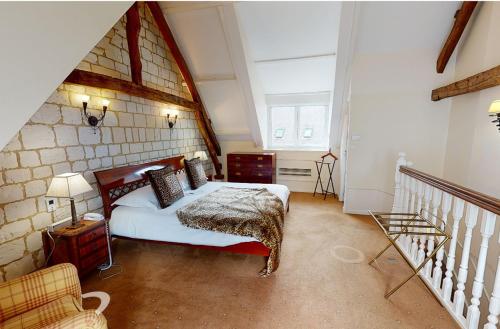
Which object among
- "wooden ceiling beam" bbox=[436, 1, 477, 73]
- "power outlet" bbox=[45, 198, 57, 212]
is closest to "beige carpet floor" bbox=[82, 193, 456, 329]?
"power outlet" bbox=[45, 198, 57, 212]

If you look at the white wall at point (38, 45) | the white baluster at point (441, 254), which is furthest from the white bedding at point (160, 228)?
the white baluster at point (441, 254)

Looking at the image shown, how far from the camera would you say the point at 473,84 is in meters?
2.54

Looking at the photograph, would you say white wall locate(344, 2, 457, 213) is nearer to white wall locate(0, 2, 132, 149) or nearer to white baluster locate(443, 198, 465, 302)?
white baluster locate(443, 198, 465, 302)

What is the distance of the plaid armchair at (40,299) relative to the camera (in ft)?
3.87

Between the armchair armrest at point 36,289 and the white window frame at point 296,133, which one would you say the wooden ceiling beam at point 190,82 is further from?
the armchair armrest at point 36,289

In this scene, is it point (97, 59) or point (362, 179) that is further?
point (362, 179)

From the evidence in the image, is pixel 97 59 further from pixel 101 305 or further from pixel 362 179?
pixel 362 179

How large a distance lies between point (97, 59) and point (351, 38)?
3.28 meters

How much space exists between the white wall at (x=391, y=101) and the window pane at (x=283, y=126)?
186cm

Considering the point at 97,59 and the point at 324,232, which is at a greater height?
the point at 97,59

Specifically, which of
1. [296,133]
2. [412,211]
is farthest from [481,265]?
[296,133]

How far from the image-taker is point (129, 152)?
320 cm

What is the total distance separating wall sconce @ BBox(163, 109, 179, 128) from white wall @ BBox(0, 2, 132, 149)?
2.21m

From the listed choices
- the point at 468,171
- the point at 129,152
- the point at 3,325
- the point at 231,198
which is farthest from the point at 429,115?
the point at 3,325
